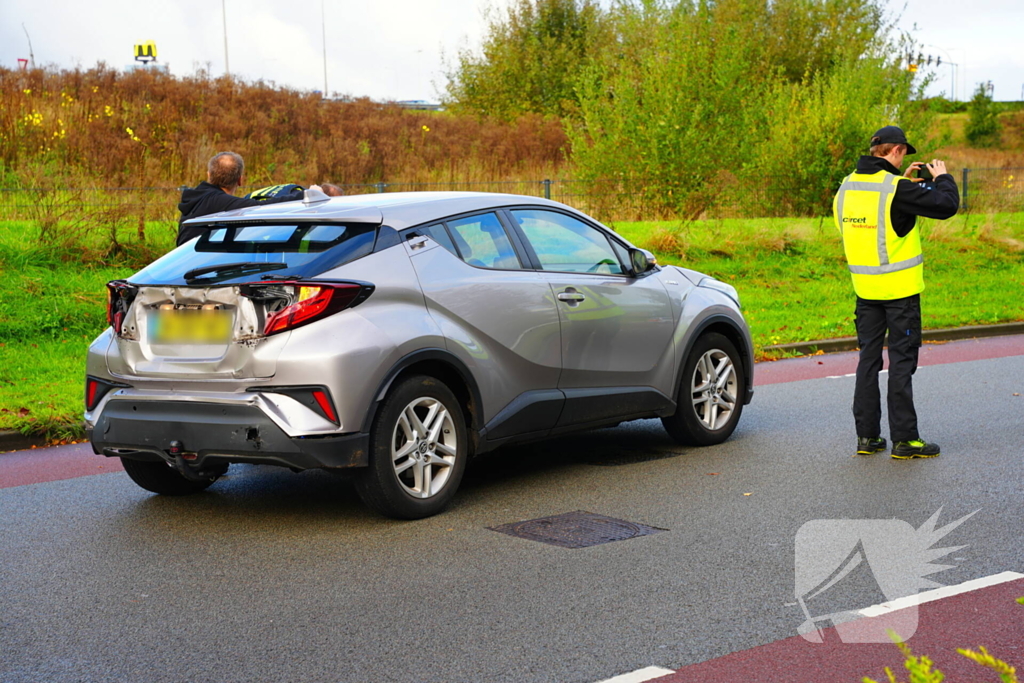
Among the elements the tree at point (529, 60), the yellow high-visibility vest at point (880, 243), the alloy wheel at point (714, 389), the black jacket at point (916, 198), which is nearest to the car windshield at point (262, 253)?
the alloy wheel at point (714, 389)

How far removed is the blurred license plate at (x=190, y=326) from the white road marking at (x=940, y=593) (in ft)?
10.6

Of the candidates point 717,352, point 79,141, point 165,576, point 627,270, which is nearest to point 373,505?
point 165,576

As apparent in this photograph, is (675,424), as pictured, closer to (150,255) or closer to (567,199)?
(150,255)

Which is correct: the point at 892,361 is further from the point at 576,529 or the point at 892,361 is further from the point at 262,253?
the point at 262,253

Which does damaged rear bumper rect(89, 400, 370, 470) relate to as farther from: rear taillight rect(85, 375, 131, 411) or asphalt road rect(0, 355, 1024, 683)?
asphalt road rect(0, 355, 1024, 683)

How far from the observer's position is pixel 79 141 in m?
22.5

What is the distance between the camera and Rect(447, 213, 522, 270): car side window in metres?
6.66

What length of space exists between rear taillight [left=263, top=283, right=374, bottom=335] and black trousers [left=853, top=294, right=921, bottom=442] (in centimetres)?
374

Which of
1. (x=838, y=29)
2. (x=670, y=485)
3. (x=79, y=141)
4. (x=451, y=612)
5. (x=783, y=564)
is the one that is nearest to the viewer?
(x=451, y=612)

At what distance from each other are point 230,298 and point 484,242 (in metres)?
1.59

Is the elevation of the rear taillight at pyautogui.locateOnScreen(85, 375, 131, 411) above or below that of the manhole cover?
above

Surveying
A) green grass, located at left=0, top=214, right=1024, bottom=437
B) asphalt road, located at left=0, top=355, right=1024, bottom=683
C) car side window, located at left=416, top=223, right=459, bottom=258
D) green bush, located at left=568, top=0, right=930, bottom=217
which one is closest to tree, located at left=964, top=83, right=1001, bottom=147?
green bush, located at left=568, top=0, right=930, bottom=217

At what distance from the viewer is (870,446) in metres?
7.89

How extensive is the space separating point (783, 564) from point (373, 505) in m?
2.07
